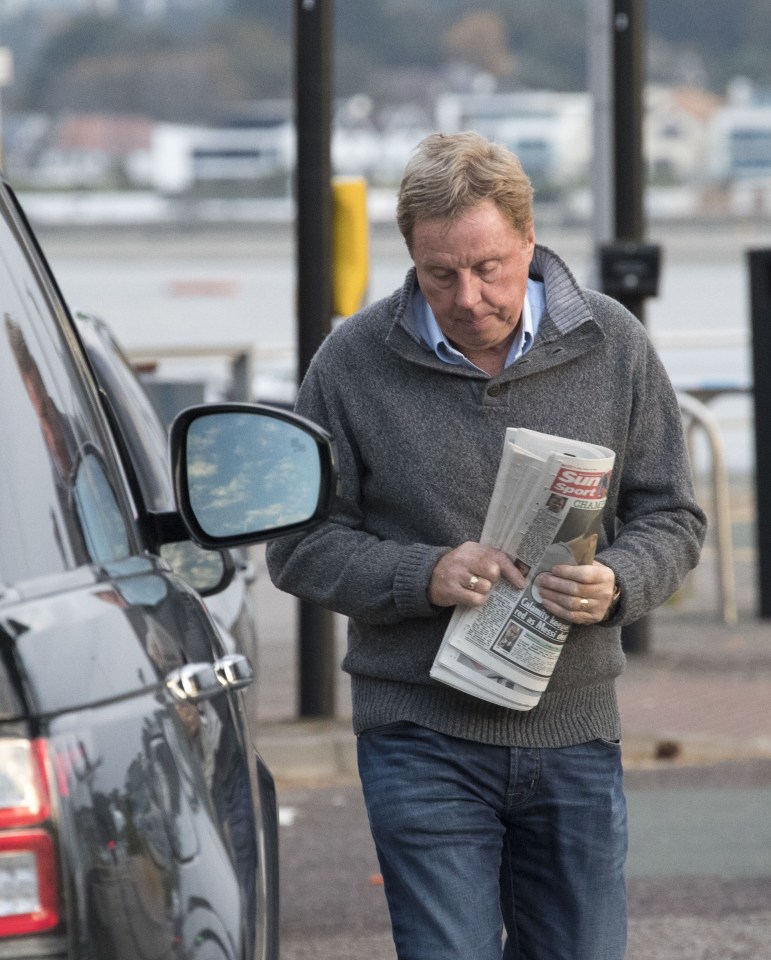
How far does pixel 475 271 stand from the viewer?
103 inches

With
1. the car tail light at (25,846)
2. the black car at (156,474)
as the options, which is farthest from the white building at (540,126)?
the car tail light at (25,846)

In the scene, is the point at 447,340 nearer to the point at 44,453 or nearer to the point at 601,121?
the point at 44,453

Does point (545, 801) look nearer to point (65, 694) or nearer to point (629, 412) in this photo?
point (629, 412)

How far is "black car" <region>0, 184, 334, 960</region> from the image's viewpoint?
162 centimetres

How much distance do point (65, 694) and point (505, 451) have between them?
985mm

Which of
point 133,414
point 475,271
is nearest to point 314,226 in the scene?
point 133,414

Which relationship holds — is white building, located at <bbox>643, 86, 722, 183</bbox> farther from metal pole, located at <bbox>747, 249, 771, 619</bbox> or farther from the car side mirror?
the car side mirror

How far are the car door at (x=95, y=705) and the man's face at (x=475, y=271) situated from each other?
59cm

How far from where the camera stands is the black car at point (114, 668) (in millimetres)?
1619

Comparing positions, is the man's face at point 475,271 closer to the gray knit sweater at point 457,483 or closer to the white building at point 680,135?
the gray knit sweater at point 457,483

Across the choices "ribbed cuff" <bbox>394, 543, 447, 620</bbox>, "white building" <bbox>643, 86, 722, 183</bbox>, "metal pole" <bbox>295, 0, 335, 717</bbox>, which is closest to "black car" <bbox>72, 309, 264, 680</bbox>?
"ribbed cuff" <bbox>394, 543, 447, 620</bbox>

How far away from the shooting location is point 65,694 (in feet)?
5.50

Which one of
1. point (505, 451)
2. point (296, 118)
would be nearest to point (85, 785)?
point (505, 451)

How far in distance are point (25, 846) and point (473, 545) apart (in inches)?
43.8
